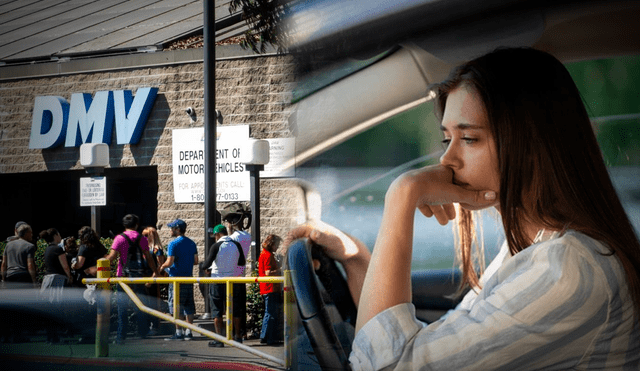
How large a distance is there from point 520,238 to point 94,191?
9771 millimetres

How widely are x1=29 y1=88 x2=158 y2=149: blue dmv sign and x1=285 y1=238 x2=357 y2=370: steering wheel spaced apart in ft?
37.9

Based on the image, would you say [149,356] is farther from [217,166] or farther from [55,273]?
[217,166]

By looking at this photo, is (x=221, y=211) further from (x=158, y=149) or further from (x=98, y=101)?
(x=98, y=101)

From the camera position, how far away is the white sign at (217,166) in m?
12.0

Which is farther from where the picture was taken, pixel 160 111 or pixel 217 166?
pixel 160 111

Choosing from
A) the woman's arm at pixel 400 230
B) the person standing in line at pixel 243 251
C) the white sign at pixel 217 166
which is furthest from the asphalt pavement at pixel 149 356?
the woman's arm at pixel 400 230

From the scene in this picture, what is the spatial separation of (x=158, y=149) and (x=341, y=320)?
11.7 metres

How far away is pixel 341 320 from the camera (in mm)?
1353

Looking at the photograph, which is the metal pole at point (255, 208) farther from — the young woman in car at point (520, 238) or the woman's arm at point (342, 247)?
the young woman in car at point (520, 238)

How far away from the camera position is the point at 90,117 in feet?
42.9

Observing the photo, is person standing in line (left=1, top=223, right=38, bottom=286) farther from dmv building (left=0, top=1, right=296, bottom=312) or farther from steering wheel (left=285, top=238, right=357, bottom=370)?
steering wheel (left=285, top=238, right=357, bottom=370)

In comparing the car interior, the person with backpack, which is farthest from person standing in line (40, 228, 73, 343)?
the car interior

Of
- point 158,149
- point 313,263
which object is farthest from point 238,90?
point 313,263

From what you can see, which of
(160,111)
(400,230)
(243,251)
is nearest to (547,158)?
(400,230)
